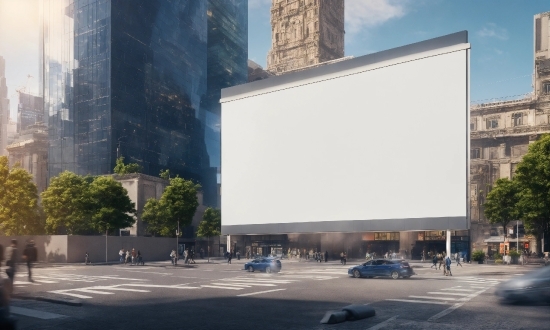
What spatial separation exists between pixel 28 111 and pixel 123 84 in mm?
80378

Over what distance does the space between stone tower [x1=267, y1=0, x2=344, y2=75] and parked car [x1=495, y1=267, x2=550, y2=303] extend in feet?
425

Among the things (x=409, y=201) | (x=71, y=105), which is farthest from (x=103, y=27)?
(x=409, y=201)

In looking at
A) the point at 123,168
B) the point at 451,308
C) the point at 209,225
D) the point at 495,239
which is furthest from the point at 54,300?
the point at 495,239

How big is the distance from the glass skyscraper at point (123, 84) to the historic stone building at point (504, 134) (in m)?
65.4

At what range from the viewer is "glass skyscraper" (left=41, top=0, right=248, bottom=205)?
9506 centimetres

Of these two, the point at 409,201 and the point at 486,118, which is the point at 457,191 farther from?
the point at 486,118

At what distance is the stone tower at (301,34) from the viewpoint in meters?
148

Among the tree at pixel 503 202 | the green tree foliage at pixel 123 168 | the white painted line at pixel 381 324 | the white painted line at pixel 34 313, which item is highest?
the green tree foliage at pixel 123 168

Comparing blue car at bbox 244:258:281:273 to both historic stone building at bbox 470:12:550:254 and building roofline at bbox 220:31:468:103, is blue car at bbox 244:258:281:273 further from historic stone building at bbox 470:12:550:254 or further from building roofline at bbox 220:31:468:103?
historic stone building at bbox 470:12:550:254

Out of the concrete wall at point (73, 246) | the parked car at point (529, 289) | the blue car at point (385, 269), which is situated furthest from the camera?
the concrete wall at point (73, 246)

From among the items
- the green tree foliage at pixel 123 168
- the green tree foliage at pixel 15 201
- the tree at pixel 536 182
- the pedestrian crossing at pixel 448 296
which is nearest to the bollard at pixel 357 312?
the pedestrian crossing at pixel 448 296

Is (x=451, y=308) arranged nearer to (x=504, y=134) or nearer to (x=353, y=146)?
(x=353, y=146)

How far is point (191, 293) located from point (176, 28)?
10193cm

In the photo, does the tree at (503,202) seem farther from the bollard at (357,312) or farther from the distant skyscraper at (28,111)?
the distant skyscraper at (28,111)
